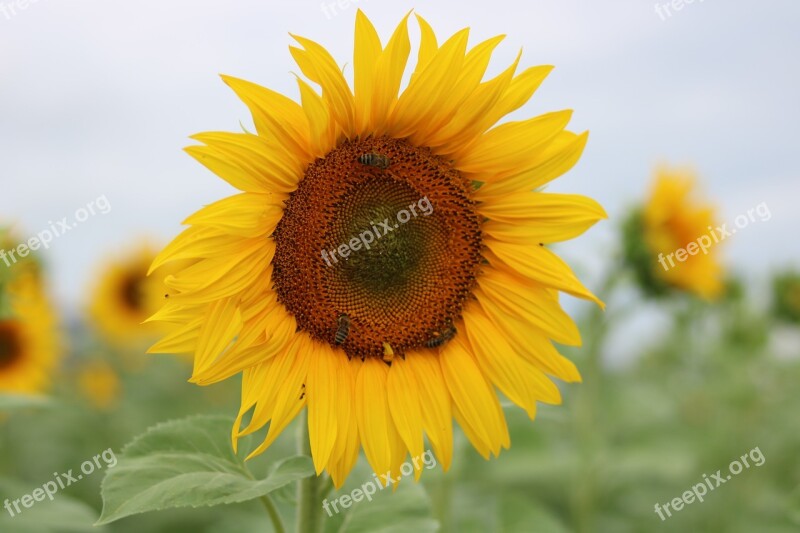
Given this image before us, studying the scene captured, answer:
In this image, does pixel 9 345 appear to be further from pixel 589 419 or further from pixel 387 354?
pixel 387 354

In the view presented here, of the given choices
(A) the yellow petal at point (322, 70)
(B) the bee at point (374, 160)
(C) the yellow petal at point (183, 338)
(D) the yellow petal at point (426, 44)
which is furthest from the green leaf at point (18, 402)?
(D) the yellow petal at point (426, 44)

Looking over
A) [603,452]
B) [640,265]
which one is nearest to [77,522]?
[603,452]

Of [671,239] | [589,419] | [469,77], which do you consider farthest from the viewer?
[671,239]

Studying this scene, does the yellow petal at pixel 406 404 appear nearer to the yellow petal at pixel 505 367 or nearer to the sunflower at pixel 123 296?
the yellow petal at pixel 505 367

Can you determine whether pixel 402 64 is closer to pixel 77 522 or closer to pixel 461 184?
pixel 461 184

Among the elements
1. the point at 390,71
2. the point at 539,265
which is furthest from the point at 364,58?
the point at 539,265

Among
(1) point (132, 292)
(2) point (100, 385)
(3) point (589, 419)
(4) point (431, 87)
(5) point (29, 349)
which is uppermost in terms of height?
(4) point (431, 87)
